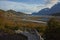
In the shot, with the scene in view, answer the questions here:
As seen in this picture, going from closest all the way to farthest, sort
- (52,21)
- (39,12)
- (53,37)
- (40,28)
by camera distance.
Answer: (53,37), (52,21), (40,28), (39,12)

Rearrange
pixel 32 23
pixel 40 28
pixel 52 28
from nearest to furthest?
pixel 52 28 < pixel 40 28 < pixel 32 23

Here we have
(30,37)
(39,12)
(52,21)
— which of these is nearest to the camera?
(30,37)

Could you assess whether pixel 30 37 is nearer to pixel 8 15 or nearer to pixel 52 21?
pixel 52 21

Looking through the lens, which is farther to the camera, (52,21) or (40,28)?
(40,28)

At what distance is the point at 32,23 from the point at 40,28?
2.12 metres

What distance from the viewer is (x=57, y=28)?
1301 centimetres

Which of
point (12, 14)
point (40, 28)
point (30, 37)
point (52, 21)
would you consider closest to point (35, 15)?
point (12, 14)

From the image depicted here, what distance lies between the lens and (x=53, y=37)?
1251 centimetres

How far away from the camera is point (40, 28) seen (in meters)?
15.7

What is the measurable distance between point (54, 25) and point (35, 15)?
5.03 metres

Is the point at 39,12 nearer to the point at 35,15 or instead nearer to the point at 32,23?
the point at 35,15

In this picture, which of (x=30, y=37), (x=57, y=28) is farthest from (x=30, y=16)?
(x=30, y=37)

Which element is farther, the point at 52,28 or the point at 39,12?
the point at 39,12

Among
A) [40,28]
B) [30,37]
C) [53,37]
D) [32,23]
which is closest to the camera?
[30,37]
